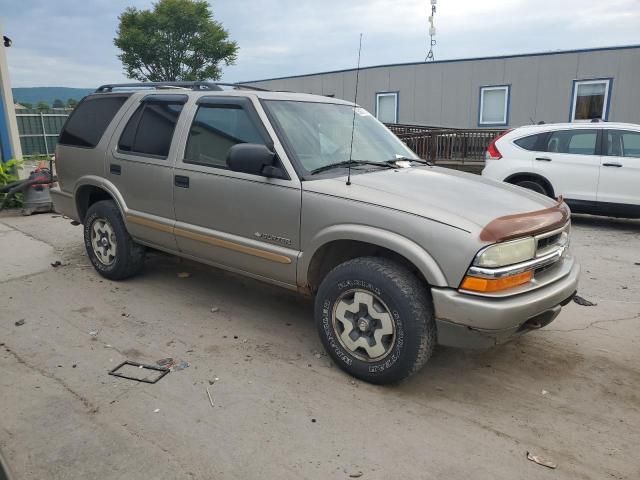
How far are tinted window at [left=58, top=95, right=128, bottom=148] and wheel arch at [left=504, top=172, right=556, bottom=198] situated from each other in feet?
21.6

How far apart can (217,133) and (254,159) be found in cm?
82

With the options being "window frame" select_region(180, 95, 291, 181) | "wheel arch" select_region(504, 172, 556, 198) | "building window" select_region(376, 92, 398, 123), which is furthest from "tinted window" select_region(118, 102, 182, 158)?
"building window" select_region(376, 92, 398, 123)

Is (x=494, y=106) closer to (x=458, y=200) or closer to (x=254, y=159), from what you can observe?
(x=458, y=200)

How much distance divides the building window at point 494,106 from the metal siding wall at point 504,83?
0.52 feet

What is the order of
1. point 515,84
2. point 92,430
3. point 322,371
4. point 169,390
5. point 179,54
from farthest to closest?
point 179,54 → point 515,84 → point 322,371 → point 169,390 → point 92,430

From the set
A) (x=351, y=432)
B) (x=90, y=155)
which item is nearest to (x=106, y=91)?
(x=90, y=155)

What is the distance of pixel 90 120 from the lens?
17.1ft

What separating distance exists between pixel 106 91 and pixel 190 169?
2.08 meters

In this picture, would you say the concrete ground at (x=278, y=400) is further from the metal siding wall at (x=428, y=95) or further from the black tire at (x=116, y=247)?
the metal siding wall at (x=428, y=95)

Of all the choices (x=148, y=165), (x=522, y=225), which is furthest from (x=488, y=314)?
(x=148, y=165)

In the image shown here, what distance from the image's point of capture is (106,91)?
543cm

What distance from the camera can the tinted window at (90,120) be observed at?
5048mm

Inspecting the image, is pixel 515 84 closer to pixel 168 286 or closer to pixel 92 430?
pixel 168 286

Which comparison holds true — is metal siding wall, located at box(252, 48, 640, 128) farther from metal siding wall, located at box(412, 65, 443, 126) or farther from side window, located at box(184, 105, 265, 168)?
side window, located at box(184, 105, 265, 168)
